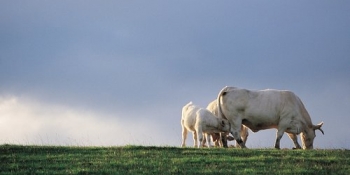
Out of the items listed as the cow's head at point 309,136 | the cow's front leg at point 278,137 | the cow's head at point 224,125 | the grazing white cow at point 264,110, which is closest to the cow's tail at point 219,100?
the grazing white cow at point 264,110

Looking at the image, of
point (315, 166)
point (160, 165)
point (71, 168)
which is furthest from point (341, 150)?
point (71, 168)

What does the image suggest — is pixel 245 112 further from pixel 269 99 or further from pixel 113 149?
pixel 113 149

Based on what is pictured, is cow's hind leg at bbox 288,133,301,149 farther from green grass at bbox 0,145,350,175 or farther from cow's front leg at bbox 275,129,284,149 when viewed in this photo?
green grass at bbox 0,145,350,175

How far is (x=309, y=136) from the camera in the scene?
30.9m

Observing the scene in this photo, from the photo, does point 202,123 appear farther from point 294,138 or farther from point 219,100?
point 294,138

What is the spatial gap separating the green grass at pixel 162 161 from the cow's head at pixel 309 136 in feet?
21.6

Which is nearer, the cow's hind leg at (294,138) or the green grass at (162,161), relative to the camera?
the green grass at (162,161)

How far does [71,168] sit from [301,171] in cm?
722

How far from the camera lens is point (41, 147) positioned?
2500 cm

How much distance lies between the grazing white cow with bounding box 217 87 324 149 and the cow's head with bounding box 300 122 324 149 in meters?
0.28

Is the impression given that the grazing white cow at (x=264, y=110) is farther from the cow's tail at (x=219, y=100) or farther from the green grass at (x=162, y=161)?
the green grass at (x=162, y=161)

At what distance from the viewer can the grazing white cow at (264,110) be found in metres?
29.7

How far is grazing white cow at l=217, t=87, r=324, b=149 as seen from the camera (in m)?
29.7

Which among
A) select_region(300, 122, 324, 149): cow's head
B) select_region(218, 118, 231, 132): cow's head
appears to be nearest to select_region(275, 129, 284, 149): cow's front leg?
select_region(300, 122, 324, 149): cow's head
